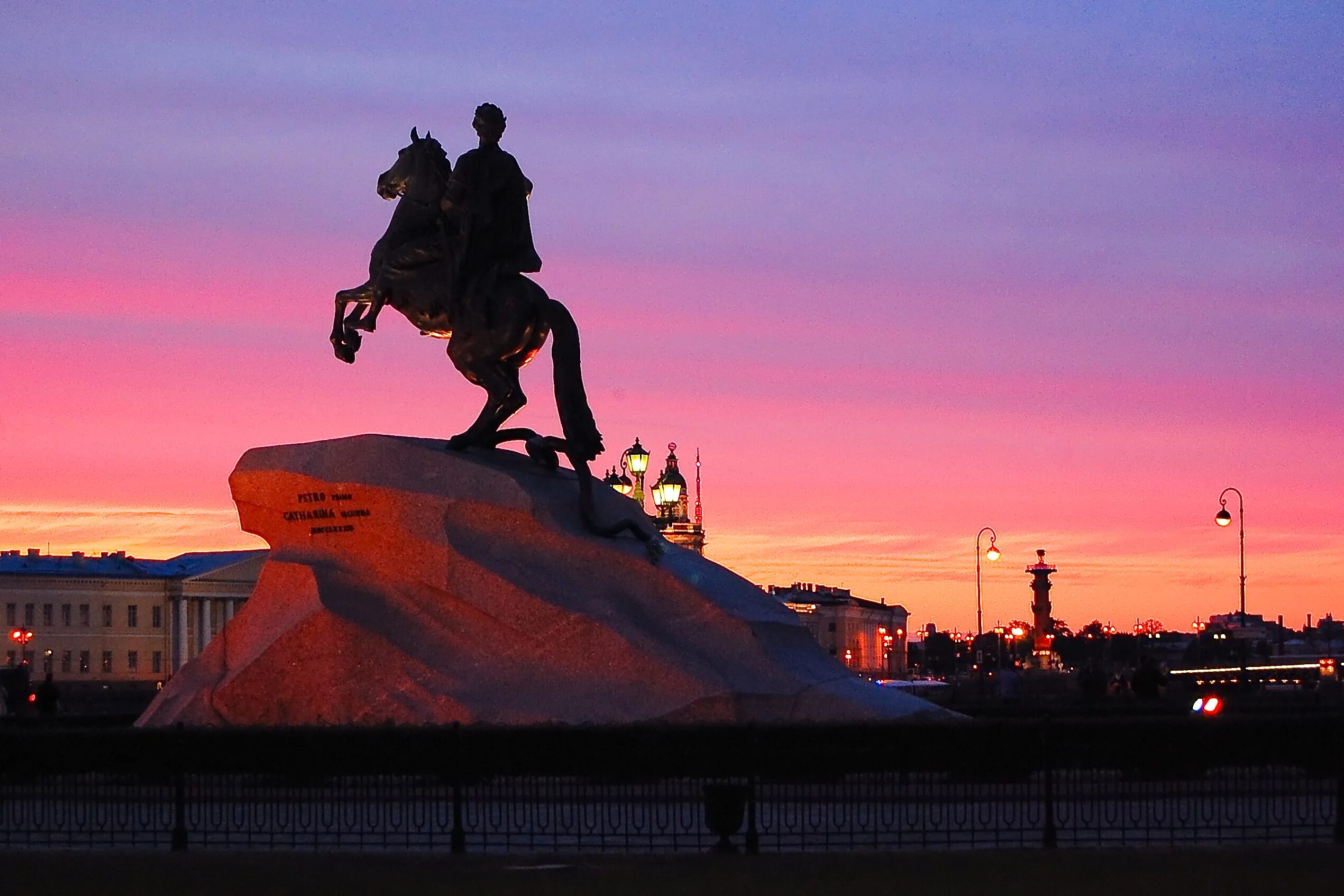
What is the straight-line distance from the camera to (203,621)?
102 meters

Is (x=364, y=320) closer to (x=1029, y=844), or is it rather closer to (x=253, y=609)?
(x=253, y=609)

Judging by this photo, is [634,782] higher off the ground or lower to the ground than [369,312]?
lower

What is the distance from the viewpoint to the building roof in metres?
99.6

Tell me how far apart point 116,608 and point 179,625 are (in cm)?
291

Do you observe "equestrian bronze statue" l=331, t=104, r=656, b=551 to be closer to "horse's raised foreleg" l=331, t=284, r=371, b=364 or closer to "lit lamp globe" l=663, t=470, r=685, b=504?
"horse's raised foreleg" l=331, t=284, r=371, b=364

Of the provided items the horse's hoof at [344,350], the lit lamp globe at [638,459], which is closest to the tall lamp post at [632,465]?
the lit lamp globe at [638,459]

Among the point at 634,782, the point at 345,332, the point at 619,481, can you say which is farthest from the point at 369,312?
the point at 619,481

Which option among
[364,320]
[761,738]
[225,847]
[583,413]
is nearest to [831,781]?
[761,738]

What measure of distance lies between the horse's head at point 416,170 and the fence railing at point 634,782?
6.85 m

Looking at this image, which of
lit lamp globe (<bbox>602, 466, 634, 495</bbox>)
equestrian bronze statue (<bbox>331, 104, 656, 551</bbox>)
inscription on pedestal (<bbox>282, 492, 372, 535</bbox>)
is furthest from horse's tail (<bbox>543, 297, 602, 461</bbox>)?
lit lamp globe (<bbox>602, 466, 634, 495</bbox>)

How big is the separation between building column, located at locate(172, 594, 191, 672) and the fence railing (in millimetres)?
85791

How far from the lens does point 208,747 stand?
1608 cm

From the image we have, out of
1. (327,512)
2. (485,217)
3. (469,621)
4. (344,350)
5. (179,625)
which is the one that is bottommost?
(469,621)

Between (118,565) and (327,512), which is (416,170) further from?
(118,565)
